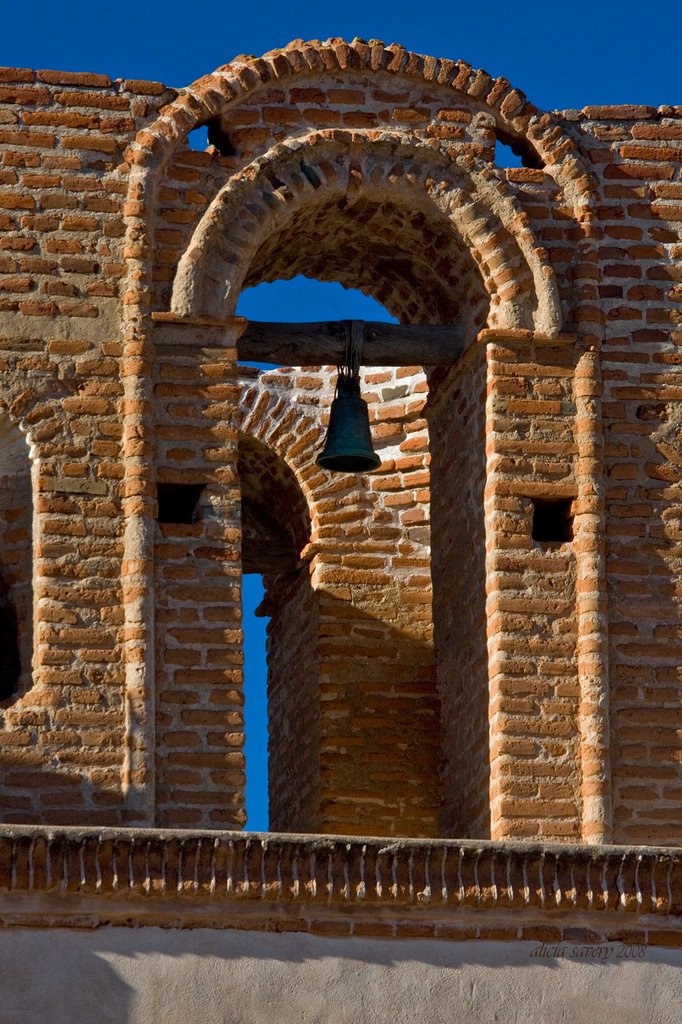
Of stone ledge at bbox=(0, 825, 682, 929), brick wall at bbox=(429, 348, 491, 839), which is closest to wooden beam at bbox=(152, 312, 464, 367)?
brick wall at bbox=(429, 348, 491, 839)

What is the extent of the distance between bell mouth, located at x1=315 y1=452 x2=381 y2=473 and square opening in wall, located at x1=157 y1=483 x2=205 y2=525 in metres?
0.84

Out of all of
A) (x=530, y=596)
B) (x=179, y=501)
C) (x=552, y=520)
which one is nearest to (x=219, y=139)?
(x=179, y=501)

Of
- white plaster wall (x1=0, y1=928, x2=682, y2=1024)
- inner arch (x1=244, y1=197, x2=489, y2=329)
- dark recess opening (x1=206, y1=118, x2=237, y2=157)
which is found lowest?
white plaster wall (x1=0, y1=928, x2=682, y2=1024)

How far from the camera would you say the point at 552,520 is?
44.2 feet

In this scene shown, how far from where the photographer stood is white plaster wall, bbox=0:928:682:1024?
38.8ft

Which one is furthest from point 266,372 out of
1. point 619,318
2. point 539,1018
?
point 539,1018

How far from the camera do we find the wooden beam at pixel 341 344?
14.0 meters

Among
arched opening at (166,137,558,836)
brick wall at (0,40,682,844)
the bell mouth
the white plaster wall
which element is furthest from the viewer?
the bell mouth

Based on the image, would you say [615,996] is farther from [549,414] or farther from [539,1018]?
[549,414]

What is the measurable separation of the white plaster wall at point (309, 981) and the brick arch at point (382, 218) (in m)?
2.73

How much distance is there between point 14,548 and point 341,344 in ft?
5.93

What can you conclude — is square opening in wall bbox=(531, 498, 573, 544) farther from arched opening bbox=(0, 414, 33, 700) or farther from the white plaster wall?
arched opening bbox=(0, 414, 33, 700)

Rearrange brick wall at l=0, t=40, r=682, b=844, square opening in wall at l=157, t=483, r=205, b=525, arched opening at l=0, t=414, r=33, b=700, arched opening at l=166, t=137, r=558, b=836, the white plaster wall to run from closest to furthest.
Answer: the white plaster wall
brick wall at l=0, t=40, r=682, b=844
arched opening at l=0, t=414, r=33, b=700
square opening in wall at l=157, t=483, r=205, b=525
arched opening at l=166, t=137, r=558, b=836

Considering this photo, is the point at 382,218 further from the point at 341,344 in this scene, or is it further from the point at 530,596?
the point at 530,596
